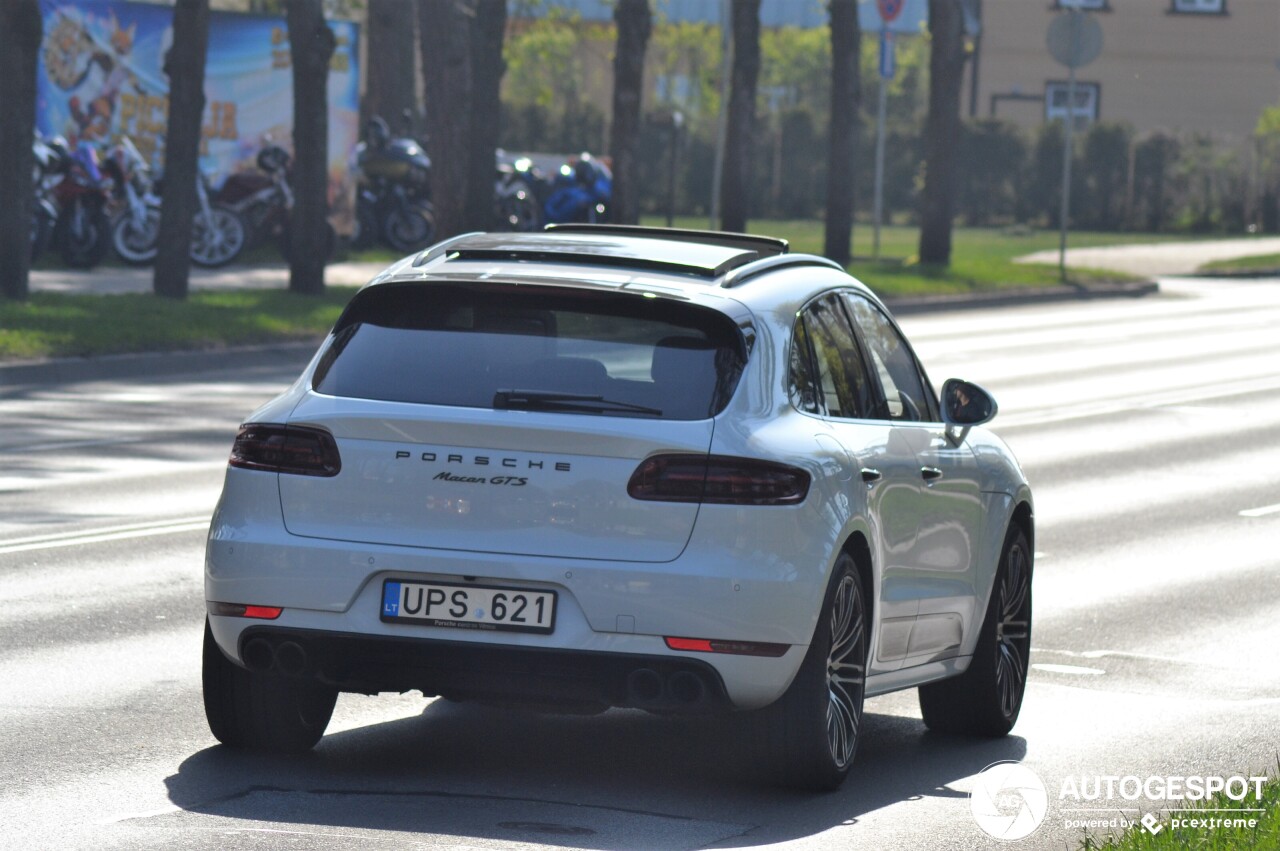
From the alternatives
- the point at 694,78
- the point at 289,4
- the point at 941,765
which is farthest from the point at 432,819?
the point at 694,78

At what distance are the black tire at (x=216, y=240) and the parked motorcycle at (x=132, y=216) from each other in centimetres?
81

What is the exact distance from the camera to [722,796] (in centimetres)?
677

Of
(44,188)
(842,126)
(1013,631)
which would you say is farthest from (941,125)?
(1013,631)

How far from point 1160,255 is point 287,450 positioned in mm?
39555

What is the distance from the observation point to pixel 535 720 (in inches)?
313

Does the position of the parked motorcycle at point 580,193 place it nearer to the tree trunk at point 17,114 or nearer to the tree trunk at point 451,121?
the tree trunk at point 451,121

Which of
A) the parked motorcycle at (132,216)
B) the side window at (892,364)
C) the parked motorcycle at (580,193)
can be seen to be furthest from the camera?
the parked motorcycle at (580,193)

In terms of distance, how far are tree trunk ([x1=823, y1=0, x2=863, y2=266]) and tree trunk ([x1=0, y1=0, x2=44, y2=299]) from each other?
15.3m

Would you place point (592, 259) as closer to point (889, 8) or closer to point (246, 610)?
point (246, 610)

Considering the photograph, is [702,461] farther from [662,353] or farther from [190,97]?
[190,97]

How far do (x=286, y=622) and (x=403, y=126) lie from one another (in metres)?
34.3

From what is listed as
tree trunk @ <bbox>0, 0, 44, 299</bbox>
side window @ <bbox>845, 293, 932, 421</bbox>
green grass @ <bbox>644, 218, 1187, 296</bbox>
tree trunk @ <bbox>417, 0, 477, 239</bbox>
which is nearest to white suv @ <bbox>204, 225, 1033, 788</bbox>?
side window @ <bbox>845, 293, 932, 421</bbox>

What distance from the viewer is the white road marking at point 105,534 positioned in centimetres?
1135

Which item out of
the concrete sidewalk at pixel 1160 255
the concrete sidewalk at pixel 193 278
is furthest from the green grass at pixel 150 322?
the concrete sidewalk at pixel 1160 255
